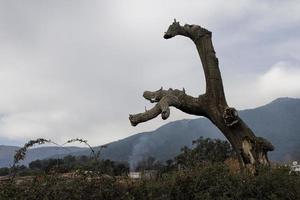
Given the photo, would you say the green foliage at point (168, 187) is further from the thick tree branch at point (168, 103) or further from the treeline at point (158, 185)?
the thick tree branch at point (168, 103)

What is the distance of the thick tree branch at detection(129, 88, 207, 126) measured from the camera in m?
12.1

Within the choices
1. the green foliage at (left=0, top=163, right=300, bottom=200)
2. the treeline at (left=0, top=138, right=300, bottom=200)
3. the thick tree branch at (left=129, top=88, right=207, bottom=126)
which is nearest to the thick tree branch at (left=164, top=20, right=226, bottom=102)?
the thick tree branch at (left=129, top=88, right=207, bottom=126)

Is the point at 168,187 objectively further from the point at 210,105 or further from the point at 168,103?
the point at 210,105

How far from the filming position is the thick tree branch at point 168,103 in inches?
478

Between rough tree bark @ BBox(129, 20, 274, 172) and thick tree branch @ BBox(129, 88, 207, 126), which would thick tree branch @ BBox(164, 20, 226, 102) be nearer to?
rough tree bark @ BBox(129, 20, 274, 172)

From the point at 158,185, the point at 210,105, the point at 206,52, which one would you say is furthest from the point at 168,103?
the point at 158,185

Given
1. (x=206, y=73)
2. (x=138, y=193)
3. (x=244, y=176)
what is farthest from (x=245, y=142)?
(x=138, y=193)

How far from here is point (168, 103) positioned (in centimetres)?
1233

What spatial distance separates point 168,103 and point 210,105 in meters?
1.31

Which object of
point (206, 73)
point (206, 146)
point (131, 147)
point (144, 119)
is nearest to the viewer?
point (144, 119)

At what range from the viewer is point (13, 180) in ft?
20.8

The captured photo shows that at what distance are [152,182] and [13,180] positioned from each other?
1.72m

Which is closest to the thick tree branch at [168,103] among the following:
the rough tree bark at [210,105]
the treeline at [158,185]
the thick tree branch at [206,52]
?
the rough tree bark at [210,105]

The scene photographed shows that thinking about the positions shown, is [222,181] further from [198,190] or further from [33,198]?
[33,198]
